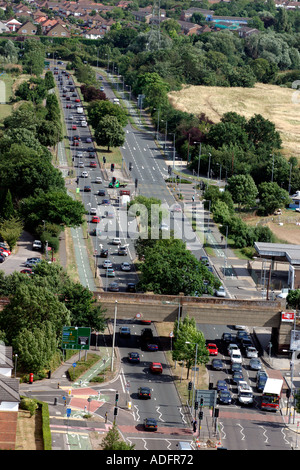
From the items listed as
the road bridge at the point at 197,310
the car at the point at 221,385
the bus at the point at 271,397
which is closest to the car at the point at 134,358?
the road bridge at the point at 197,310

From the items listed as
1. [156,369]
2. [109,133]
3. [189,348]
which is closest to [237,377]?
[189,348]

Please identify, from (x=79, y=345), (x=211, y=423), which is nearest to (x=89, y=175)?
(x=79, y=345)

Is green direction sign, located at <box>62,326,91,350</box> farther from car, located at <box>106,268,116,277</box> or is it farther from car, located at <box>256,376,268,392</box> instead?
car, located at <box>106,268,116,277</box>

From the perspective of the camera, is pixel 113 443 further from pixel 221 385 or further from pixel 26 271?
pixel 26 271
